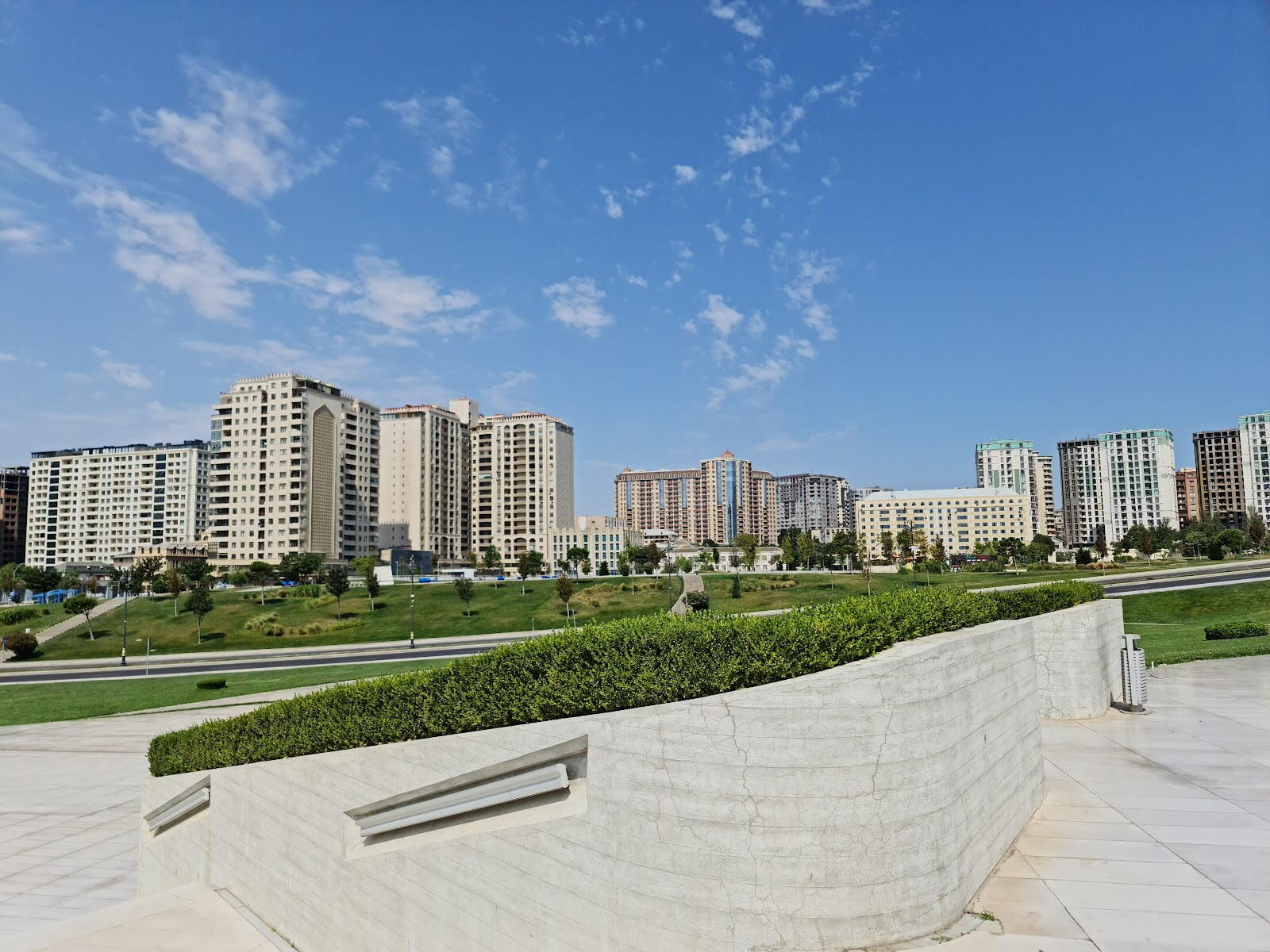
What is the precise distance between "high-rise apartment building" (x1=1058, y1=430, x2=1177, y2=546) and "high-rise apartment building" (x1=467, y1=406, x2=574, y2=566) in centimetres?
11750

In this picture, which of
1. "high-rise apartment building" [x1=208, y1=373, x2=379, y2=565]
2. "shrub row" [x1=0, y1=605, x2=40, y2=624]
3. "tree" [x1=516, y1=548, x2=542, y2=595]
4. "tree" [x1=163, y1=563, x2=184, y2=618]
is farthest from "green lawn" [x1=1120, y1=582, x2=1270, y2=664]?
"high-rise apartment building" [x1=208, y1=373, x2=379, y2=565]

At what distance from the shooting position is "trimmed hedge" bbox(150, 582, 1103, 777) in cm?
565

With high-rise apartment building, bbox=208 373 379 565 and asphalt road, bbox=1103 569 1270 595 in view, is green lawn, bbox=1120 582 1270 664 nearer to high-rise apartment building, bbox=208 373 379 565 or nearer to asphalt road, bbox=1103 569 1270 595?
asphalt road, bbox=1103 569 1270 595

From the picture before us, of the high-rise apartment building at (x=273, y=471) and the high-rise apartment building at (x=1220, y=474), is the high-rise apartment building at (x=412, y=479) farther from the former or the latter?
the high-rise apartment building at (x=1220, y=474)

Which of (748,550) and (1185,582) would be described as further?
(748,550)

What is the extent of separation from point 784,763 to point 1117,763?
7908 millimetres

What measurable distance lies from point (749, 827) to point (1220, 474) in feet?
696

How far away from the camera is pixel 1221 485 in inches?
6777

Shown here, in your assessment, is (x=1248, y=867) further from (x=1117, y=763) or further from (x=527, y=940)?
(x=527, y=940)

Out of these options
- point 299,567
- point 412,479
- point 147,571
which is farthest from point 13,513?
point 299,567

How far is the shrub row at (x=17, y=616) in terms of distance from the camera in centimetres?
6638

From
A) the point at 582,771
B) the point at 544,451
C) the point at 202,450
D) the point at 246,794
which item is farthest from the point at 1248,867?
the point at 202,450

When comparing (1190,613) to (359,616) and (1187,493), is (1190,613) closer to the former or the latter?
(359,616)

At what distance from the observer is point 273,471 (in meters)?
110
